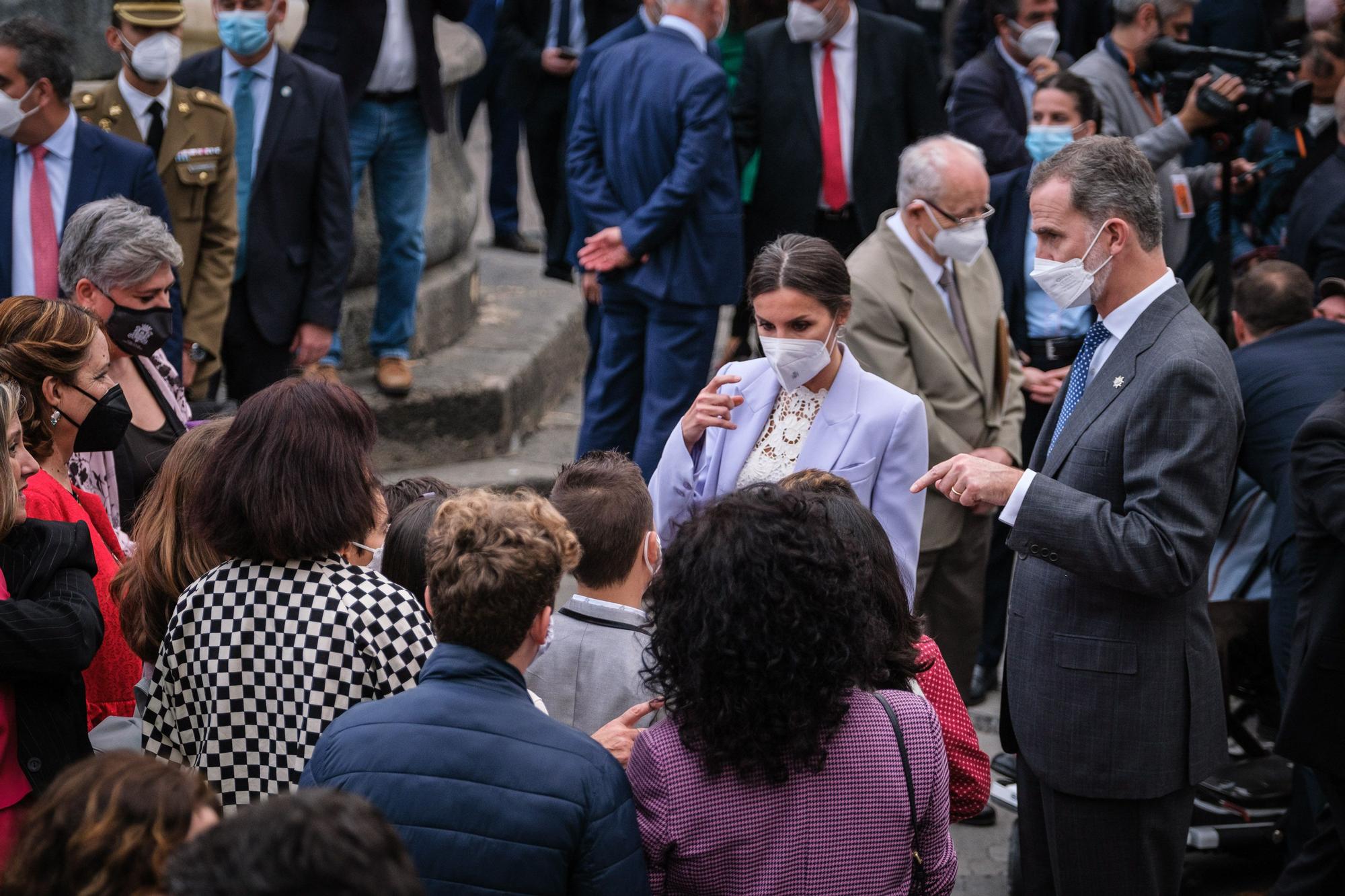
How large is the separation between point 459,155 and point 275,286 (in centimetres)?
215

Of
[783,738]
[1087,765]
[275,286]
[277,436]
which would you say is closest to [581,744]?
[783,738]

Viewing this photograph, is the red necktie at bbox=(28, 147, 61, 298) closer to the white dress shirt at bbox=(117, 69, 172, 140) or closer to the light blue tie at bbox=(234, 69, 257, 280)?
the white dress shirt at bbox=(117, 69, 172, 140)

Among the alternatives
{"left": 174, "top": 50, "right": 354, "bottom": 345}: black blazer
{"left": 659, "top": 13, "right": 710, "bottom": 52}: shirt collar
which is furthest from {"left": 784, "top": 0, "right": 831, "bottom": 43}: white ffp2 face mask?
{"left": 174, "top": 50, "right": 354, "bottom": 345}: black blazer

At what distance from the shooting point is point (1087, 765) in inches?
118

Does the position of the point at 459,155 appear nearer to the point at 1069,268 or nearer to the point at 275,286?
the point at 275,286

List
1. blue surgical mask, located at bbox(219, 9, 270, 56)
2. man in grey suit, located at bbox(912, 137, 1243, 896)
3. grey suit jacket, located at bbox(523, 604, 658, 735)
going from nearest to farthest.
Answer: grey suit jacket, located at bbox(523, 604, 658, 735) → man in grey suit, located at bbox(912, 137, 1243, 896) → blue surgical mask, located at bbox(219, 9, 270, 56)

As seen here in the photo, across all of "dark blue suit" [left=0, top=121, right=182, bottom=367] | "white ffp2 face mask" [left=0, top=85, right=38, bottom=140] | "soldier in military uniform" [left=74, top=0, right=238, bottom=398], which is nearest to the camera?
"white ffp2 face mask" [left=0, top=85, right=38, bottom=140]

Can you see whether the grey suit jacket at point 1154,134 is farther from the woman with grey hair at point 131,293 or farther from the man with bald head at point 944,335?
the woman with grey hair at point 131,293

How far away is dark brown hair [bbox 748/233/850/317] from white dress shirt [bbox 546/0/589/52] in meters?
4.61

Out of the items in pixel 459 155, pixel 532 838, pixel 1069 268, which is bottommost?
pixel 459 155

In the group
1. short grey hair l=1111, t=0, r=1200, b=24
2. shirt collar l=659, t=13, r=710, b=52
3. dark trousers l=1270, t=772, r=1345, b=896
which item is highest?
short grey hair l=1111, t=0, r=1200, b=24

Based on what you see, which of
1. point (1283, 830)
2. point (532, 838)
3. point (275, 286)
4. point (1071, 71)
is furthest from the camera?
point (1071, 71)

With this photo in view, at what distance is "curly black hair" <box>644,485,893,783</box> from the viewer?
219 cm

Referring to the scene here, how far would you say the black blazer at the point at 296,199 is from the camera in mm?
5277
